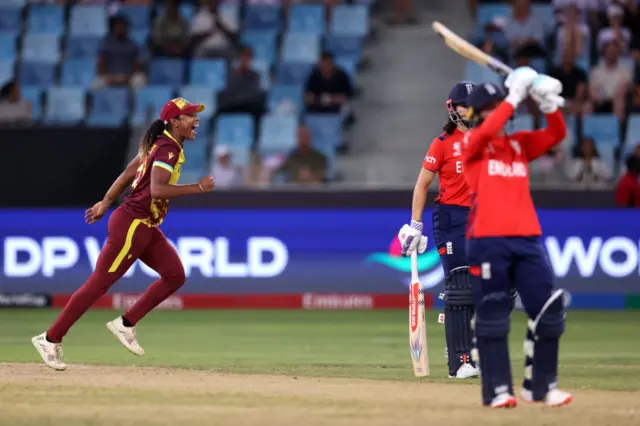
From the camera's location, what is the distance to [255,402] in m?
8.91

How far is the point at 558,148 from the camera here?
19.2 m

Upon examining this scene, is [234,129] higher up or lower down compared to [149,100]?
lower down

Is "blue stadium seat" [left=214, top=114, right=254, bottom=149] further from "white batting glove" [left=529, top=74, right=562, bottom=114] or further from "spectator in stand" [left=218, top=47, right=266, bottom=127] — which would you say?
"white batting glove" [left=529, top=74, right=562, bottom=114]

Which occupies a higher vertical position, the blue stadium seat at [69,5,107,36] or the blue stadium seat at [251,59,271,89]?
the blue stadium seat at [69,5,107,36]

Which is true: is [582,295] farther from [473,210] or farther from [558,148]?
[473,210]

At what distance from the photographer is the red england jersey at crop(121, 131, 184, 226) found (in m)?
11.2

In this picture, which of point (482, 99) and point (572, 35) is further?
point (572, 35)

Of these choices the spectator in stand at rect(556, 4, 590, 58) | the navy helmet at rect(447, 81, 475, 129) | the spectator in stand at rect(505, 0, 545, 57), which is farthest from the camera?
the spectator in stand at rect(505, 0, 545, 57)

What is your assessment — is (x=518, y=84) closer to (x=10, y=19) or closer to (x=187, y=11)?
(x=187, y=11)

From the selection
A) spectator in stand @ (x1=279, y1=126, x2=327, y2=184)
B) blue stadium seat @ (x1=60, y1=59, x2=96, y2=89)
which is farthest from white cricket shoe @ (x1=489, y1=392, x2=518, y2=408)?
blue stadium seat @ (x1=60, y1=59, x2=96, y2=89)

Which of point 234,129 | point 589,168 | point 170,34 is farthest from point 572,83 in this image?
point 170,34

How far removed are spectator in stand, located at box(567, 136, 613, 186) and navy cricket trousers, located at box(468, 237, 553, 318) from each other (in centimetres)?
1063

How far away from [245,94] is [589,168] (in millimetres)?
5590

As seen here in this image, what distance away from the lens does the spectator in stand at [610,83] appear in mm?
20172
